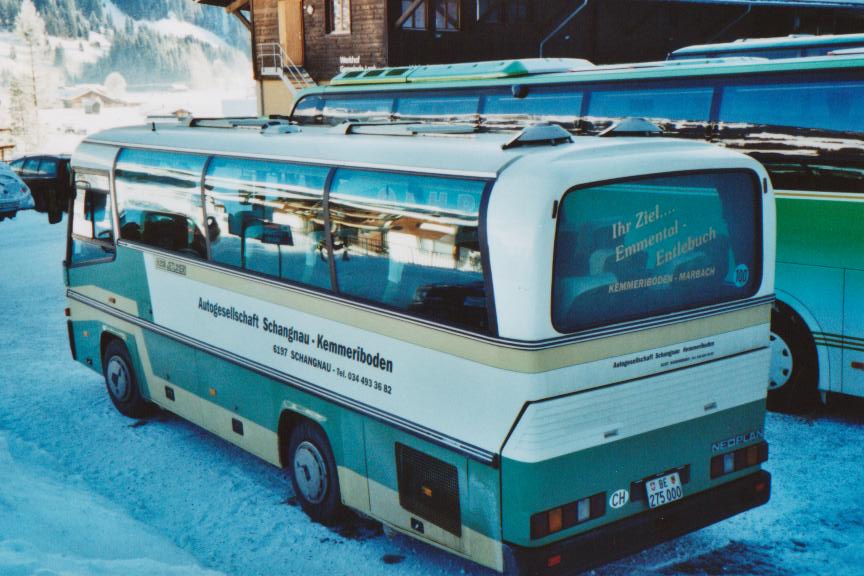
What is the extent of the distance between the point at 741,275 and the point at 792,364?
130 inches

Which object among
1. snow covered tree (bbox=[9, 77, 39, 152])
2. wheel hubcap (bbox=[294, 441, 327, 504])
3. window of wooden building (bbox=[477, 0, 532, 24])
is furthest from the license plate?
snow covered tree (bbox=[9, 77, 39, 152])

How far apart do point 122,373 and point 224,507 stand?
2766mm

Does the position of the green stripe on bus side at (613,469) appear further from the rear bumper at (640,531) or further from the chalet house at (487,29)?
the chalet house at (487,29)

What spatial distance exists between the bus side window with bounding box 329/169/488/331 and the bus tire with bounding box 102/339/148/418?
12.6 feet

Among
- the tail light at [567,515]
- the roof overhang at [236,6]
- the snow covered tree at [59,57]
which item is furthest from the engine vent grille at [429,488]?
the snow covered tree at [59,57]

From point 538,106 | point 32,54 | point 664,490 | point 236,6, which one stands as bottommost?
point 664,490

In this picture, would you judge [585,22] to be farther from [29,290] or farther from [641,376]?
[641,376]

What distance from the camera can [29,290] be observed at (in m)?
14.8

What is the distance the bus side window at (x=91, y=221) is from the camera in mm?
8828

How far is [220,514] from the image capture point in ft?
21.7

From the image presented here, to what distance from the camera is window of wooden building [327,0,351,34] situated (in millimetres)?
28547

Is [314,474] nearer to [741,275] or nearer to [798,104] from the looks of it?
[741,275]

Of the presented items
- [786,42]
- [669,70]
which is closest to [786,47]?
[786,42]

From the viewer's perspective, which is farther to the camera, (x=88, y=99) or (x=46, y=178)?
(x=88, y=99)
